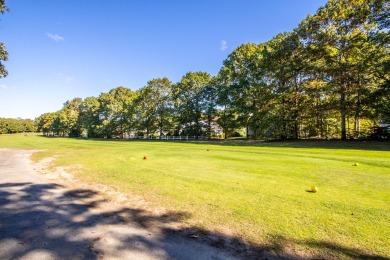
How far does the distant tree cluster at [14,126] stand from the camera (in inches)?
4490

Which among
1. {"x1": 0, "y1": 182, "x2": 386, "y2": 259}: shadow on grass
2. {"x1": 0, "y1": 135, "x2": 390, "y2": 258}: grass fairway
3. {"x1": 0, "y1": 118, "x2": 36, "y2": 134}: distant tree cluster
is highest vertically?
{"x1": 0, "y1": 118, "x2": 36, "y2": 134}: distant tree cluster

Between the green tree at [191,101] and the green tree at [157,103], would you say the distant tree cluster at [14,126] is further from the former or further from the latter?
the green tree at [191,101]

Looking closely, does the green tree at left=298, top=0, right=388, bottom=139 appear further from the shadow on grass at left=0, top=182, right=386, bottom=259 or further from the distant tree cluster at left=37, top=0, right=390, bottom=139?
the shadow on grass at left=0, top=182, right=386, bottom=259

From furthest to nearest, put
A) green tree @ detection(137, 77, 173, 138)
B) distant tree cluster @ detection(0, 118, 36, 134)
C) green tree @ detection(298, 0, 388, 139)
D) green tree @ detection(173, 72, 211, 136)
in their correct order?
distant tree cluster @ detection(0, 118, 36, 134), green tree @ detection(137, 77, 173, 138), green tree @ detection(173, 72, 211, 136), green tree @ detection(298, 0, 388, 139)

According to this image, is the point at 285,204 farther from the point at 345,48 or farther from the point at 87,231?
the point at 345,48

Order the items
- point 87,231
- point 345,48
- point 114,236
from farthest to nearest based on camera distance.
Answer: point 345,48 < point 87,231 < point 114,236

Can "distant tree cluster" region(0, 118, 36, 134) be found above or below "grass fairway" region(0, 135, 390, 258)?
above

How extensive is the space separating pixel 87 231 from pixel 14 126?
15047 centimetres

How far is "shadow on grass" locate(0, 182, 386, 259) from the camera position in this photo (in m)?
3.25

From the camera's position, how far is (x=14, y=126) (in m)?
121

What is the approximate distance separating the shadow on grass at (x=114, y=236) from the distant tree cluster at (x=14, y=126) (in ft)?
467

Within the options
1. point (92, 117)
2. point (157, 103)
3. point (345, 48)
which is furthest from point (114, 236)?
point (92, 117)

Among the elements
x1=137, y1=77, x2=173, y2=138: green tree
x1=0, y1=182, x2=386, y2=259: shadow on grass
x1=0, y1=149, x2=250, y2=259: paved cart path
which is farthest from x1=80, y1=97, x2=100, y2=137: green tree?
x1=0, y1=182, x2=386, y2=259: shadow on grass

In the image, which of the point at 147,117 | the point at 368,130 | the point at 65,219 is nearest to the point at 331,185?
the point at 65,219
